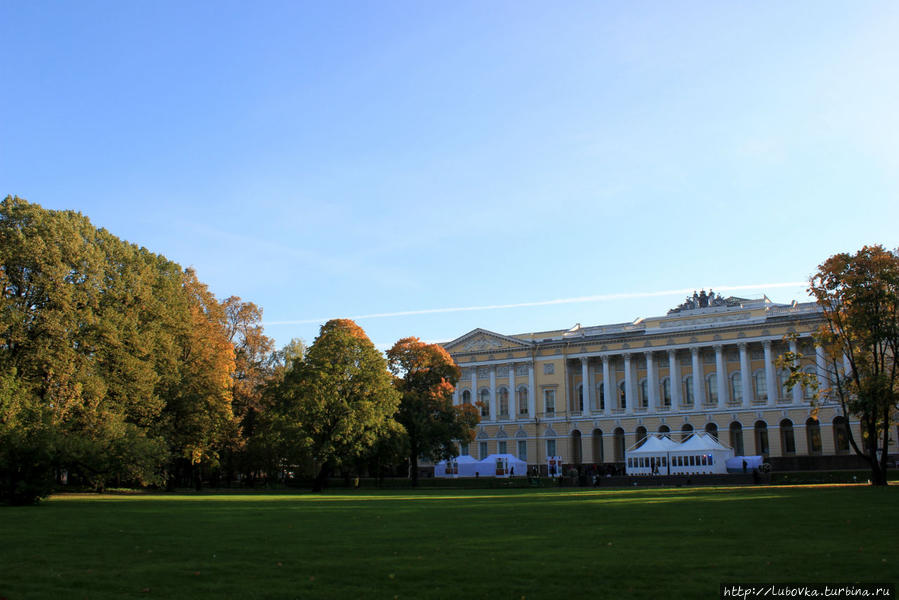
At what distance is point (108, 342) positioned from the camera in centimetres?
3931

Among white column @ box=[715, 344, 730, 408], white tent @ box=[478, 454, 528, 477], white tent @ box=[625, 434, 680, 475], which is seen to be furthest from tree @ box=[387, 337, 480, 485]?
white column @ box=[715, 344, 730, 408]

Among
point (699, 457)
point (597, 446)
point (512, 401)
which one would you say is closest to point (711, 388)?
point (597, 446)

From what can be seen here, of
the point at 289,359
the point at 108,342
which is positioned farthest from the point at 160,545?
the point at 289,359

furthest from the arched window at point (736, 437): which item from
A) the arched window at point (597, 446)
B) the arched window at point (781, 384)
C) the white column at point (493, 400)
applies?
the white column at point (493, 400)

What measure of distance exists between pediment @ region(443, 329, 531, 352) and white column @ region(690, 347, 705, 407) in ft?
60.1

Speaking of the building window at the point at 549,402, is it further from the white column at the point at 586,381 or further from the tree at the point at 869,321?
the tree at the point at 869,321

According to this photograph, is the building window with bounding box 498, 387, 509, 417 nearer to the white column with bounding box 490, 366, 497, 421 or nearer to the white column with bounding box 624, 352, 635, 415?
the white column with bounding box 490, 366, 497, 421

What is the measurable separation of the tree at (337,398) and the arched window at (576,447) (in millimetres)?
37902

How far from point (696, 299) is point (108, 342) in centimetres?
6297

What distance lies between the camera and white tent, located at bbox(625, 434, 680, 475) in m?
64.1

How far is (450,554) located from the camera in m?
12.8

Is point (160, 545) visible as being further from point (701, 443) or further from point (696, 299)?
point (696, 299)

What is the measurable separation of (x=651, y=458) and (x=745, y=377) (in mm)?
20222

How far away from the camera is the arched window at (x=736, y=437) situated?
79938 millimetres
